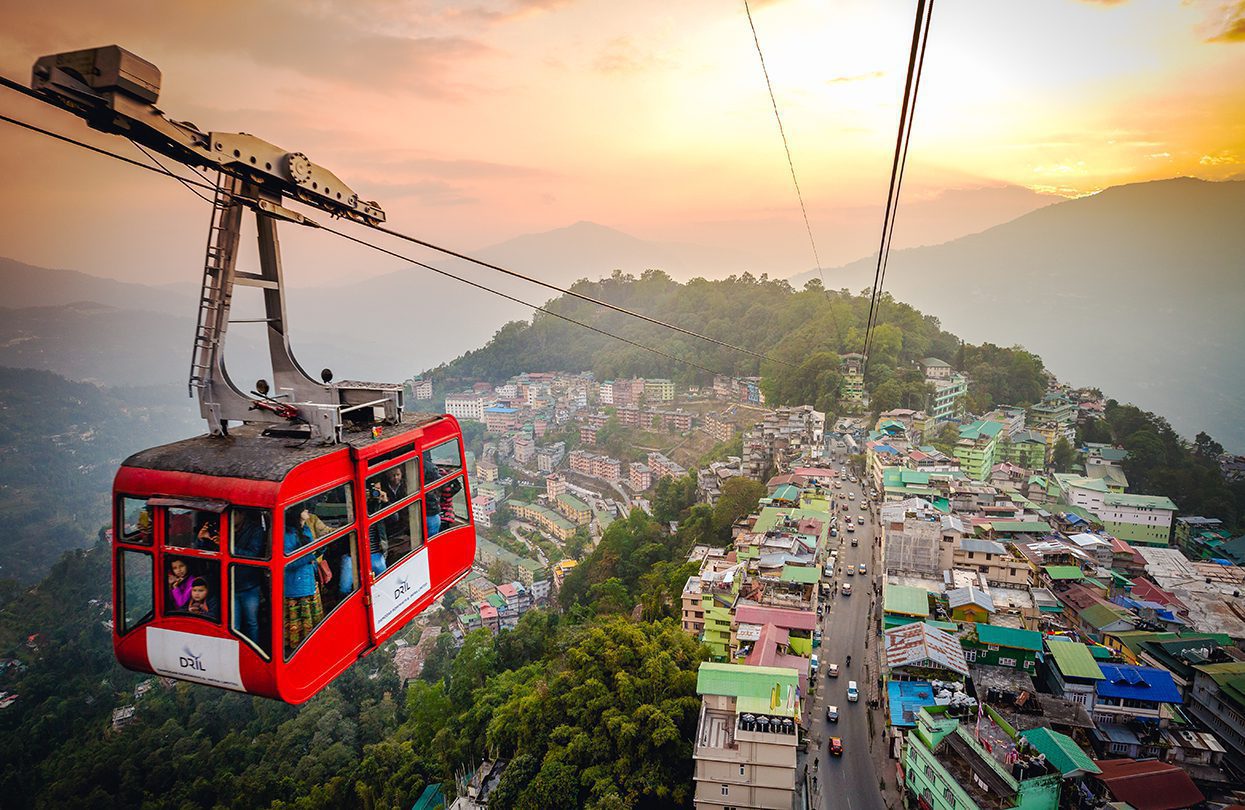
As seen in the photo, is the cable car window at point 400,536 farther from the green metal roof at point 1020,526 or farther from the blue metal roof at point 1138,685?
the green metal roof at point 1020,526

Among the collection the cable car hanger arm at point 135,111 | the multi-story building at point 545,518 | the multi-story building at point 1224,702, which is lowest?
the multi-story building at point 545,518

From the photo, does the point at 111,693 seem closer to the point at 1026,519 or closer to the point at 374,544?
the point at 374,544

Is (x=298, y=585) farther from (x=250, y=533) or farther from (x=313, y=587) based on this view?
(x=250, y=533)

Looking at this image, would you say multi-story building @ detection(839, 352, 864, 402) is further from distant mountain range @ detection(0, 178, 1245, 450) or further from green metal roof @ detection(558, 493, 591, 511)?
distant mountain range @ detection(0, 178, 1245, 450)

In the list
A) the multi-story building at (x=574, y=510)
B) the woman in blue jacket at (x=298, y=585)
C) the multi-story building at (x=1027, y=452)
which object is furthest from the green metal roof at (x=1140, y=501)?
the woman in blue jacket at (x=298, y=585)

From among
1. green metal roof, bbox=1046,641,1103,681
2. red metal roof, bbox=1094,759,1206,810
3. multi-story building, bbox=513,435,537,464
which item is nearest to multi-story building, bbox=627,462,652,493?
multi-story building, bbox=513,435,537,464

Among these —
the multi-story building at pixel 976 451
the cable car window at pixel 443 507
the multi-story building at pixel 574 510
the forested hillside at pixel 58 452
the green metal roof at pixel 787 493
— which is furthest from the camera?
the multi-story building at pixel 574 510
